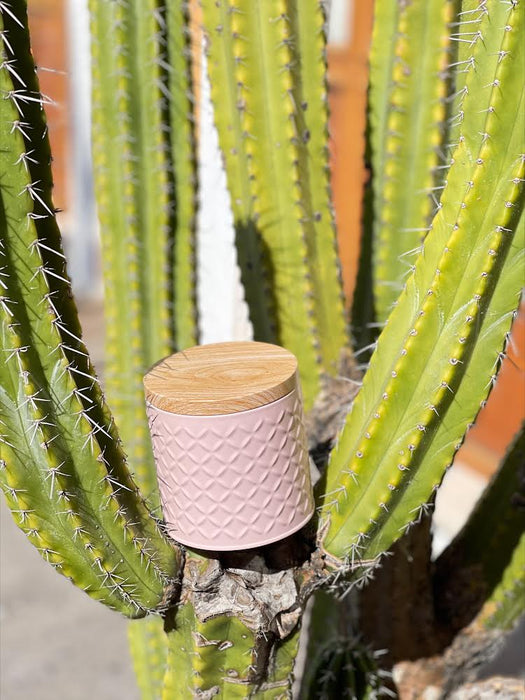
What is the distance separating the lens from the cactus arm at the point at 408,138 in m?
1.63

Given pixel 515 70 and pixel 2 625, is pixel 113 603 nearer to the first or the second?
pixel 515 70

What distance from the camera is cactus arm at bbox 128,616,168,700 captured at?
188cm

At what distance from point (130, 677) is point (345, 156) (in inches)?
121

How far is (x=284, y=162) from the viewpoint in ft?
5.19

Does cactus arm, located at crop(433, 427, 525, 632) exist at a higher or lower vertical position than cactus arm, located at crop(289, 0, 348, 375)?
lower

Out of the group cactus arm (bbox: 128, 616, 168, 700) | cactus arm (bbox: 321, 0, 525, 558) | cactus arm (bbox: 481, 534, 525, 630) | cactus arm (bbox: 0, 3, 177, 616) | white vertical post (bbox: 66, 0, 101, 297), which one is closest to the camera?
cactus arm (bbox: 0, 3, 177, 616)

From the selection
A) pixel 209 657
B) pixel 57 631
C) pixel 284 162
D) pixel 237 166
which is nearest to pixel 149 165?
pixel 237 166

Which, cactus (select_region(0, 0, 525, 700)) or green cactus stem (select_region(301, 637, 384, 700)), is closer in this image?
cactus (select_region(0, 0, 525, 700))

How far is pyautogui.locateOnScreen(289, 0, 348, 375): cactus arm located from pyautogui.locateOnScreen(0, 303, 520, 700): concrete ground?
4.16 ft

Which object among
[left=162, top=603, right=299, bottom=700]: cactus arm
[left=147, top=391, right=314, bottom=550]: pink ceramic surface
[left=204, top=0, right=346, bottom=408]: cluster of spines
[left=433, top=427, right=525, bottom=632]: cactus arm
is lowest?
[left=433, top=427, right=525, bottom=632]: cactus arm

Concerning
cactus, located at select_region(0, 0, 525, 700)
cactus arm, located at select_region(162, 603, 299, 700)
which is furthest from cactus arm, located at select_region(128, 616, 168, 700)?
cactus arm, located at select_region(162, 603, 299, 700)

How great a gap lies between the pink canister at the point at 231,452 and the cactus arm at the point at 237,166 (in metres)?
0.54

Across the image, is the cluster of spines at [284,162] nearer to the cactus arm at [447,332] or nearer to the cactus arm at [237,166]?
the cactus arm at [237,166]

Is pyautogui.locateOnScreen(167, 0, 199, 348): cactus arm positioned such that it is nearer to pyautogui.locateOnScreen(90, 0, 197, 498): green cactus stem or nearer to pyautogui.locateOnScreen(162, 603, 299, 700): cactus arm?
pyautogui.locateOnScreen(90, 0, 197, 498): green cactus stem
